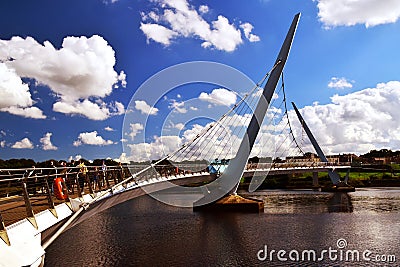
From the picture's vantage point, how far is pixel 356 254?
16062 millimetres

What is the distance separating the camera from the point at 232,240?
19391mm

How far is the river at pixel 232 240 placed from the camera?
15156 mm

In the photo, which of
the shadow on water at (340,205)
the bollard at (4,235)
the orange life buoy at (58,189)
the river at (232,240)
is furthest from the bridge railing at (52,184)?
the shadow on water at (340,205)

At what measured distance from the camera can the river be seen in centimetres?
1516

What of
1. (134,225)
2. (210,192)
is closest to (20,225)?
(134,225)

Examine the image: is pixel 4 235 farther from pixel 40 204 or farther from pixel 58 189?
pixel 40 204

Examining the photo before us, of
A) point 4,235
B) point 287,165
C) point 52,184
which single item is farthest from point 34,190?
point 287,165

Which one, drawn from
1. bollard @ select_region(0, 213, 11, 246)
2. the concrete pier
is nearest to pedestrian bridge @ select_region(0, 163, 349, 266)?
bollard @ select_region(0, 213, 11, 246)

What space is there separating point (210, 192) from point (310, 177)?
164 ft

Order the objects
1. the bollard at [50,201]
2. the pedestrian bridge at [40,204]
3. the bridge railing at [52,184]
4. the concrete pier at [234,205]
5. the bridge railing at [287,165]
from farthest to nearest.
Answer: the bridge railing at [287,165] < the concrete pier at [234,205] < the bollard at [50,201] < the bridge railing at [52,184] < the pedestrian bridge at [40,204]

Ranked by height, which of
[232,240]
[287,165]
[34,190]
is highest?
[287,165]

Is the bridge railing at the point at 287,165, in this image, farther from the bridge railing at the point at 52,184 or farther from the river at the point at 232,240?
the bridge railing at the point at 52,184

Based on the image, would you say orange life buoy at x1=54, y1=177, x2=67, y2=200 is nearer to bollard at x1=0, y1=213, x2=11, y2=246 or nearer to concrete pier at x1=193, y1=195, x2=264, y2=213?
bollard at x1=0, y1=213, x2=11, y2=246

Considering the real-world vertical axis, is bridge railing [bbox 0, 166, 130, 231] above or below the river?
above
